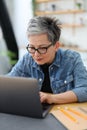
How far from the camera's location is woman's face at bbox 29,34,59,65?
5.24 ft

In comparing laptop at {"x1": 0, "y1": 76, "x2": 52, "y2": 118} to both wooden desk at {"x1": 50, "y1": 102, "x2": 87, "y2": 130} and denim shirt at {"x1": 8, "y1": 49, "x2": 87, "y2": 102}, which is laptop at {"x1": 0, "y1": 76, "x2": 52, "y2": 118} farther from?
denim shirt at {"x1": 8, "y1": 49, "x2": 87, "y2": 102}

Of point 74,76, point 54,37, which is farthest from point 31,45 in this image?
point 74,76

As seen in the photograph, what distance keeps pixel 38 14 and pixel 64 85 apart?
10.9ft

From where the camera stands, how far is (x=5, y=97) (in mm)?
1376

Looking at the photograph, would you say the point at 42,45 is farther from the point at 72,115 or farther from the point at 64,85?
the point at 72,115

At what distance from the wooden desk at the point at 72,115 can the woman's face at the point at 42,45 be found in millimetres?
350

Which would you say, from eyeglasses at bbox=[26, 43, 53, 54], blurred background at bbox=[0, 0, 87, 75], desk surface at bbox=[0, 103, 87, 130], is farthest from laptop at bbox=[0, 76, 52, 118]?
blurred background at bbox=[0, 0, 87, 75]

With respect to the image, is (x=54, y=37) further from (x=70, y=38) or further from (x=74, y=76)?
(x=70, y=38)

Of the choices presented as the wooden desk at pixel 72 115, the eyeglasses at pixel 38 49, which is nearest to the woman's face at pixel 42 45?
the eyeglasses at pixel 38 49

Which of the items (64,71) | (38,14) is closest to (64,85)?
(64,71)

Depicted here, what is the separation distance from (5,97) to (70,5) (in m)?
3.50

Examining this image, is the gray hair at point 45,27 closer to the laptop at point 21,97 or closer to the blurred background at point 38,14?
the laptop at point 21,97

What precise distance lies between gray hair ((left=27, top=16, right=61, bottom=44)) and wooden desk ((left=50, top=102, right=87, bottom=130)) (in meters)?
0.45

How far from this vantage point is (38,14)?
4867 millimetres
